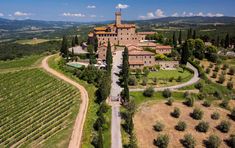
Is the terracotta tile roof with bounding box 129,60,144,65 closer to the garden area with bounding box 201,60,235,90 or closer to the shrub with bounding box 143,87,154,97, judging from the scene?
the shrub with bounding box 143,87,154,97

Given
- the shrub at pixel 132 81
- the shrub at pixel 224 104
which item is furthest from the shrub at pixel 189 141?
the shrub at pixel 132 81

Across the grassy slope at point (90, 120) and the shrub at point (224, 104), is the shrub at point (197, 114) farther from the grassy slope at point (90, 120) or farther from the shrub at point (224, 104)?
the grassy slope at point (90, 120)

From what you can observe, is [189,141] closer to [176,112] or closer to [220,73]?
[176,112]

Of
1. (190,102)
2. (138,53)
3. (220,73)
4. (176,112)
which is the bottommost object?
(176,112)

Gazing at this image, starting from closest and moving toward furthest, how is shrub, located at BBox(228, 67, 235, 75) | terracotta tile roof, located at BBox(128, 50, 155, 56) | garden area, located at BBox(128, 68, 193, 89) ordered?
garden area, located at BBox(128, 68, 193, 89) < terracotta tile roof, located at BBox(128, 50, 155, 56) < shrub, located at BBox(228, 67, 235, 75)

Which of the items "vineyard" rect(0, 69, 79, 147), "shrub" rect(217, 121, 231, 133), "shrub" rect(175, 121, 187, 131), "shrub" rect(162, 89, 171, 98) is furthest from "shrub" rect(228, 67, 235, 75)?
"vineyard" rect(0, 69, 79, 147)

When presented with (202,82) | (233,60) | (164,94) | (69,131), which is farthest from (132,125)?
(233,60)

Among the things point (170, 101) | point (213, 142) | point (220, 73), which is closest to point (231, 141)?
point (213, 142)
